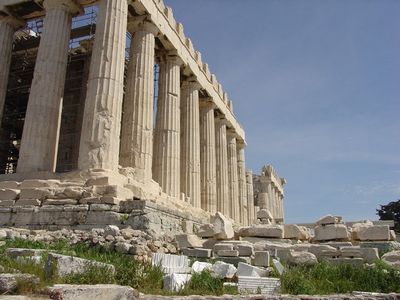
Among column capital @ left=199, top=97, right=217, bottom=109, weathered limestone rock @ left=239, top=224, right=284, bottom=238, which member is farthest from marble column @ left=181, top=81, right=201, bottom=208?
weathered limestone rock @ left=239, top=224, right=284, bottom=238

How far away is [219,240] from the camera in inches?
518

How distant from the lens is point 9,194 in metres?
15.7

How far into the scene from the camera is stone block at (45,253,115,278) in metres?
5.94

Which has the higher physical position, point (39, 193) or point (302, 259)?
point (39, 193)

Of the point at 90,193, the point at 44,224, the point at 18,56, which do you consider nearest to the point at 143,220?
the point at 90,193

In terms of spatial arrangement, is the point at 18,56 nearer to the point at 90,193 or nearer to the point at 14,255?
the point at 90,193

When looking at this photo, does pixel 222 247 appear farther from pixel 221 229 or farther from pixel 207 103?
pixel 207 103

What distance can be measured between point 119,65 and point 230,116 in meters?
20.0

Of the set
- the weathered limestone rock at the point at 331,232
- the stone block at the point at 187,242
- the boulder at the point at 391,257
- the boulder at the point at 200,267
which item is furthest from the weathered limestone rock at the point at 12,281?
the weathered limestone rock at the point at 331,232

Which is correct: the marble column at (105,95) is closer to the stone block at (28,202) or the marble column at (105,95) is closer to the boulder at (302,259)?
the stone block at (28,202)

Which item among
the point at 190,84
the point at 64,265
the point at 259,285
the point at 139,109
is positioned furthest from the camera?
the point at 190,84

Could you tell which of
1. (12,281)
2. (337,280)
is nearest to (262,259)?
(337,280)

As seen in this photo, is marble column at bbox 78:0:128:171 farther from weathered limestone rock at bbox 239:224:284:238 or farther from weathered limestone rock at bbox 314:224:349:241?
weathered limestone rock at bbox 314:224:349:241

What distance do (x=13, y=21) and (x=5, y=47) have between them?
1.54 m
